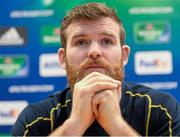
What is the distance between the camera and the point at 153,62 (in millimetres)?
1787

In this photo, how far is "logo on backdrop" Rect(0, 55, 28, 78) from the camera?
1.84 meters

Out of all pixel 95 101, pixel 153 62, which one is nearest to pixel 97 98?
pixel 95 101

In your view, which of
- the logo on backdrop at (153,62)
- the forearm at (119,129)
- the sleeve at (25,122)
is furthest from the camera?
the logo on backdrop at (153,62)

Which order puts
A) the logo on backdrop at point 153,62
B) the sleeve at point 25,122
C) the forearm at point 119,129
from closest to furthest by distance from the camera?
the forearm at point 119,129
the sleeve at point 25,122
the logo on backdrop at point 153,62

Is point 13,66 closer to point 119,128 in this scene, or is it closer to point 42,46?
point 42,46

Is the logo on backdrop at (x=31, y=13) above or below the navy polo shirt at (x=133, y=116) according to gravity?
above

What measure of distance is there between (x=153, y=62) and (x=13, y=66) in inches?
27.8

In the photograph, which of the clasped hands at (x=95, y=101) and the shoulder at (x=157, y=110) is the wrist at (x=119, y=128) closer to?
the clasped hands at (x=95, y=101)

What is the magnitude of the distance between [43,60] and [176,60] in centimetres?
66

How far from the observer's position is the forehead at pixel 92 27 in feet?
3.67

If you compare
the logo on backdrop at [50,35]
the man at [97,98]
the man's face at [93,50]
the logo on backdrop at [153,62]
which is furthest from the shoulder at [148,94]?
the logo on backdrop at [50,35]

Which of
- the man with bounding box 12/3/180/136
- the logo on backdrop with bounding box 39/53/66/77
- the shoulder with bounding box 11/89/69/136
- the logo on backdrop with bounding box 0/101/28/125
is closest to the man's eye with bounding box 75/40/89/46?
the man with bounding box 12/3/180/136

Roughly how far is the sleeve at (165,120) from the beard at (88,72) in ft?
0.53

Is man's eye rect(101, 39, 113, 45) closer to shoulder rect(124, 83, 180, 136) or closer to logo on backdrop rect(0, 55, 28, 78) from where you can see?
shoulder rect(124, 83, 180, 136)
